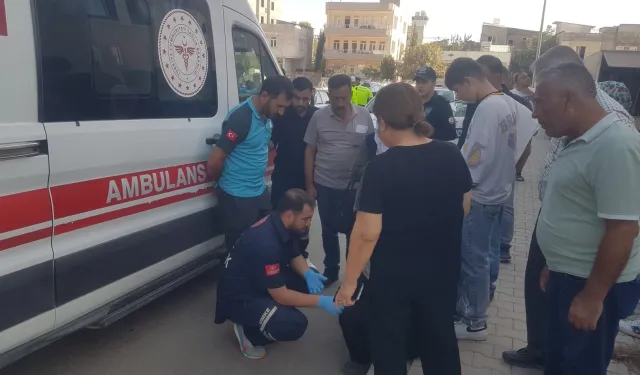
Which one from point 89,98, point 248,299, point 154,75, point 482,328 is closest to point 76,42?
point 89,98

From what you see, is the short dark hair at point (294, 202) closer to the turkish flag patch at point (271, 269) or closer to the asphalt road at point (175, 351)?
the turkish flag patch at point (271, 269)

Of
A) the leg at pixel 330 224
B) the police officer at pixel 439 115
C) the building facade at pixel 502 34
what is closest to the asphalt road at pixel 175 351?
the leg at pixel 330 224

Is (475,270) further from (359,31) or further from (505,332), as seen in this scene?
(359,31)

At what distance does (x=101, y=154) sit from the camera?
8.18ft

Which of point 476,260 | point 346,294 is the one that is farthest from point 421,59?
point 346,294

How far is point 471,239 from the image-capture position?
10.5 feet

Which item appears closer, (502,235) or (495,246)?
(495,246)

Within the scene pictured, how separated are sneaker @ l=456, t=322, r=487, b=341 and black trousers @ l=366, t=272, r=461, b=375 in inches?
42.6

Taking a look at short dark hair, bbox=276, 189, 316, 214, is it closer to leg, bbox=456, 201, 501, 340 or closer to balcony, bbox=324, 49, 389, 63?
leg, bbox=456, 201, 501, 340

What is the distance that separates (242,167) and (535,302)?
197 cm

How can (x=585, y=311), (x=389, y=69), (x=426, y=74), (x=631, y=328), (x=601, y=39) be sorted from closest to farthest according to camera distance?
(x=585, y=311)
(x=631, y=328)
(x=426, y=74)
(x=601, y=39)
(x=389, y=69)

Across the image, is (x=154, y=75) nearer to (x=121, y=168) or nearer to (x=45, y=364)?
(x=121, y=168)

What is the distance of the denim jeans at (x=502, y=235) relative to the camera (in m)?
3.60

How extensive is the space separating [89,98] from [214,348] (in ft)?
5.49
